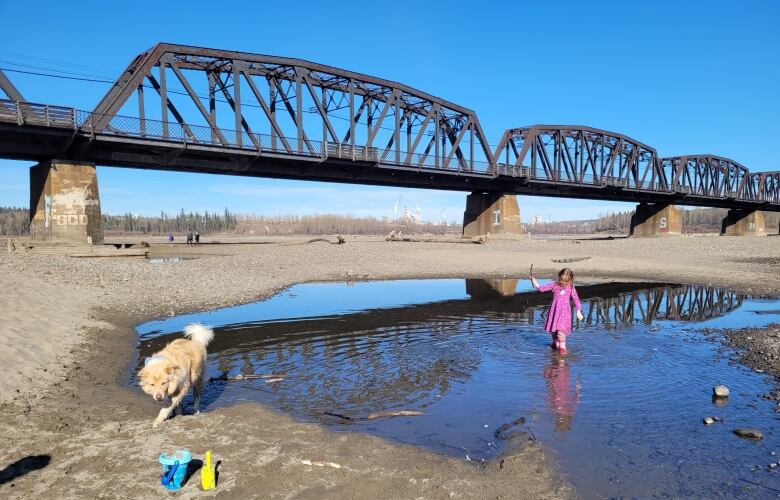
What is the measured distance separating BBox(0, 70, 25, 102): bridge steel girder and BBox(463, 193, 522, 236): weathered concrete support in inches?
1727

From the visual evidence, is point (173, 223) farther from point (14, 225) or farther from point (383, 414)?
point (383, 414)

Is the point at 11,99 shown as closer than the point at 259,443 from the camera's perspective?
No

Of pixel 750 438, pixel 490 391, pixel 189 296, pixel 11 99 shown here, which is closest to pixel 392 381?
pixel 490 391

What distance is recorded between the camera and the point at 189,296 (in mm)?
17188

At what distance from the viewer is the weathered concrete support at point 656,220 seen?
75.2m

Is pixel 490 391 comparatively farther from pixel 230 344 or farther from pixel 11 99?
pixel 11 99

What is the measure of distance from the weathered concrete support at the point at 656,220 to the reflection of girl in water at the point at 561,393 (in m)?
78.2

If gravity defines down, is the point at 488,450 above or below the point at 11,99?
below

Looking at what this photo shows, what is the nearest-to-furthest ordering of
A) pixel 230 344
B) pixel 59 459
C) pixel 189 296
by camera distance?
pixel 59 459, pixel 230 344, pixel 189 296

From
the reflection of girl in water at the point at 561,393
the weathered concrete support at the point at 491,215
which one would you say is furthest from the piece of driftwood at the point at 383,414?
the weathered concrete support at the point at 491,215

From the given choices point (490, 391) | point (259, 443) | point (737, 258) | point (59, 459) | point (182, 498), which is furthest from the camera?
point (737, 258)

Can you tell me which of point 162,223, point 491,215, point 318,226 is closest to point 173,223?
point 162,223

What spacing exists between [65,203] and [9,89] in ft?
24.4

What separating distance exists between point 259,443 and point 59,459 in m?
2.04
